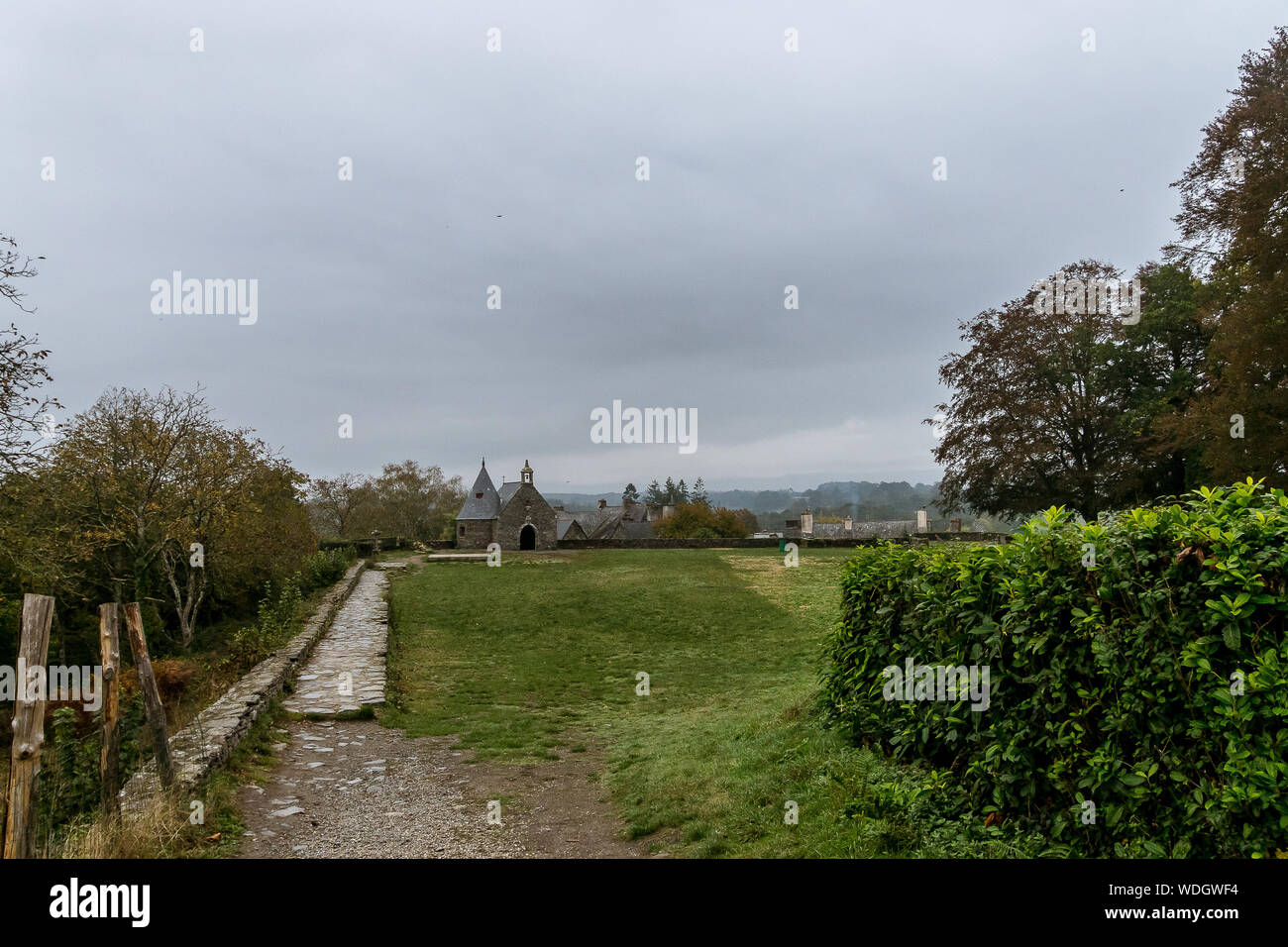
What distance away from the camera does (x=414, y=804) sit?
6777 millimetres

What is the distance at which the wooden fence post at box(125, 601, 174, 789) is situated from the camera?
18.9 ft

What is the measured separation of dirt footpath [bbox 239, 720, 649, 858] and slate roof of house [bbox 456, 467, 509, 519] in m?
41.6

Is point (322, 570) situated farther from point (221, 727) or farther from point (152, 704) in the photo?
point (152, 704)

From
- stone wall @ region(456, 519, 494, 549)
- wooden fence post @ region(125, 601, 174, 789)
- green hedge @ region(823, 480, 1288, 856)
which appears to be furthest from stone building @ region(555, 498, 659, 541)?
green hedge @ region(823, 480, 1288, 856)

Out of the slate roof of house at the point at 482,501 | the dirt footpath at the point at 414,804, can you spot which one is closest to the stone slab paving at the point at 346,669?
the dirt footpath at the point at 414,804

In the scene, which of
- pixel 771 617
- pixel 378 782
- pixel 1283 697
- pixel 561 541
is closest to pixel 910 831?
pixel 1283 697

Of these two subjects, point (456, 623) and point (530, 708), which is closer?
point (530, 708)

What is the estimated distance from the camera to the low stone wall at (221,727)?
5.92 m

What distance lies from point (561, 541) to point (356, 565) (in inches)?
739

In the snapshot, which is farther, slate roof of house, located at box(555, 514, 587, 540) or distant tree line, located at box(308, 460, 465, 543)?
slate roof of house, located at box(555, 514, 587, 540)

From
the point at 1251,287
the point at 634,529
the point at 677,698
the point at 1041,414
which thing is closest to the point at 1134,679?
the point at 677,698

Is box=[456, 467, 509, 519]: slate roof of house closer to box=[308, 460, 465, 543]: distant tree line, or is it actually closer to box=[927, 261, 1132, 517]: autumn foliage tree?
box=[308, 460, 465, 543]: distant tree line

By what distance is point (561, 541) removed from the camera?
163 feet

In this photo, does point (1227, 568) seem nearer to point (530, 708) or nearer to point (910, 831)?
point (910, 831)
